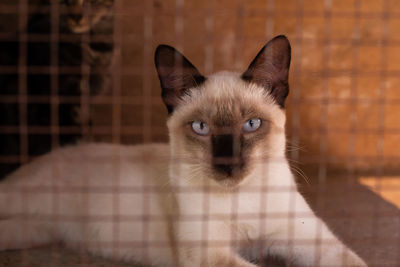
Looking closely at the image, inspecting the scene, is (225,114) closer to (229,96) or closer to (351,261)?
(229,96)

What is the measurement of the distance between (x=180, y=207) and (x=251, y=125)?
0.55 m

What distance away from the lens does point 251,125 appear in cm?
230

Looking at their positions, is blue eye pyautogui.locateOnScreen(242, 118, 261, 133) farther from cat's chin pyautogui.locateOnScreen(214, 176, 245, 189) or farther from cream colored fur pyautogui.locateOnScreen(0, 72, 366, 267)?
cat's chin pyautogui.locateOnScreen(214, 176, 245, 189)

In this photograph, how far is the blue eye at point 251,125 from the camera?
7.47 ft

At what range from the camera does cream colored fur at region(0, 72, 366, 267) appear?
2.30 meters

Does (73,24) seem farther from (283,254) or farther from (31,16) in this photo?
(283,254)

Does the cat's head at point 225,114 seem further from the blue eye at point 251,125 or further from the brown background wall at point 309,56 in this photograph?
the brown background wall at point 309,56

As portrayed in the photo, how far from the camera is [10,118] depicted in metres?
4.17

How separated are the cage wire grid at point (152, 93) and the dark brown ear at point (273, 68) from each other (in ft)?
0.24

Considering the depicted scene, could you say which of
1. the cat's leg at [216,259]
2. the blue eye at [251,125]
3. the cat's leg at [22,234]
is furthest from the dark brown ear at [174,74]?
the cat's leg at [22,234]

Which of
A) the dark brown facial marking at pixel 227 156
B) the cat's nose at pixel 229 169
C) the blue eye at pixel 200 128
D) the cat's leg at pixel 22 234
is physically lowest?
the cat's leg at pixel 22 234

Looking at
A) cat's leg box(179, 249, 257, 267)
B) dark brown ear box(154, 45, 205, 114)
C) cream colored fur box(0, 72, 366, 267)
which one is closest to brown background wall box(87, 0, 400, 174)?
cream colored fur box(0, 72, 366, 267)

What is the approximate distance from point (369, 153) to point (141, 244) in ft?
9.47

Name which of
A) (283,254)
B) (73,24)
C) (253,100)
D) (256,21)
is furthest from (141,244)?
(256,21)
